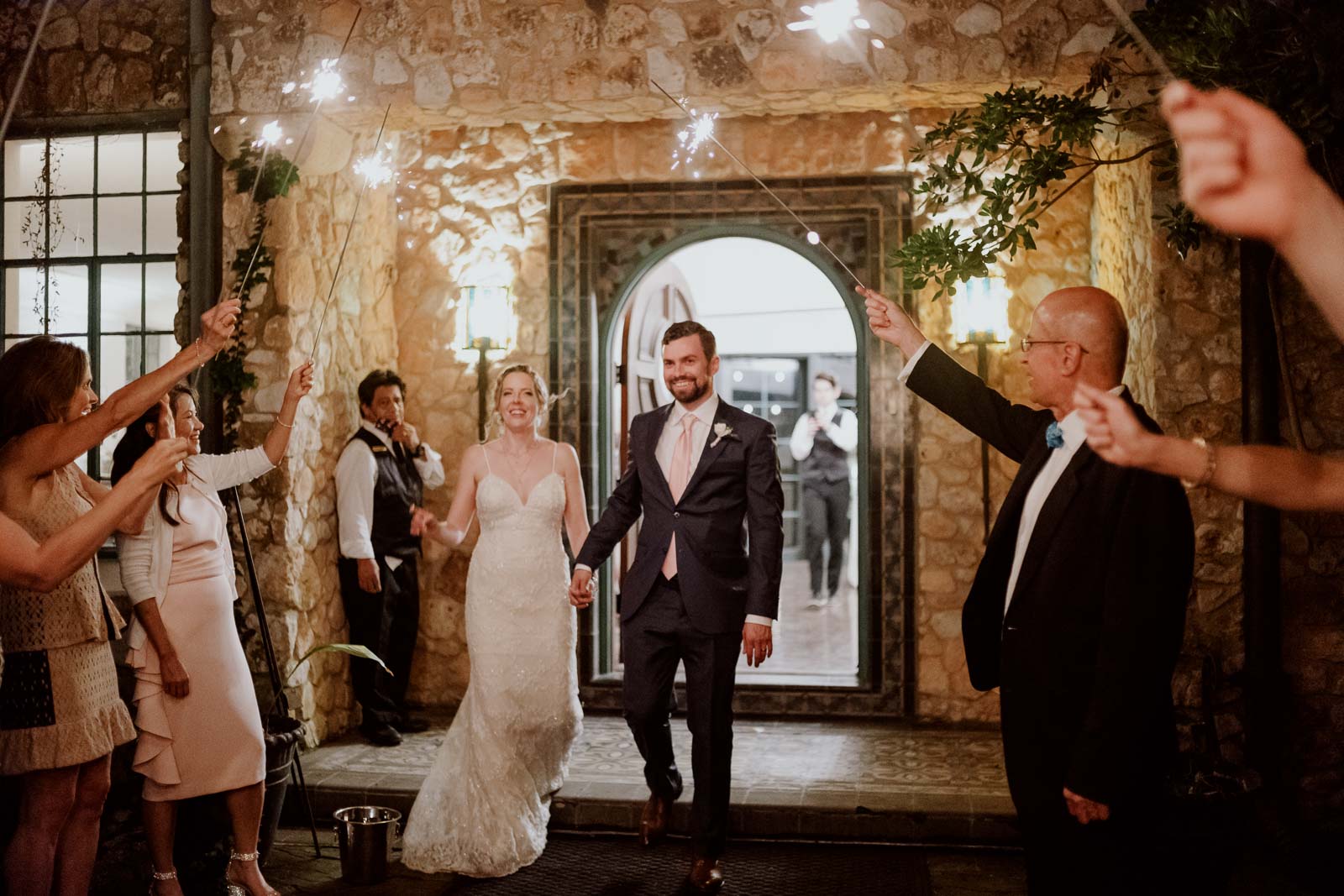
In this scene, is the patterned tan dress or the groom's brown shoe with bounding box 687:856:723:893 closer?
the patterned tan dress

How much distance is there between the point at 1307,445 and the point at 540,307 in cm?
399

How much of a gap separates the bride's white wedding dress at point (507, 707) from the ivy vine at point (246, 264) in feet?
5.16

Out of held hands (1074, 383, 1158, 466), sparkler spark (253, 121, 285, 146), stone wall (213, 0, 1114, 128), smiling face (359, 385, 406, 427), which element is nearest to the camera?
held hands (1074, 383, 1158, 466)

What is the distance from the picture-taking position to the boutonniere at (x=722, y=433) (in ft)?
14.0

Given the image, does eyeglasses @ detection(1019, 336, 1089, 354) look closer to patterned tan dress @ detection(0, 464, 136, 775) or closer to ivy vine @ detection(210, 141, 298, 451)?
patterned tan dress @ detection(0, 464, 136, 775)

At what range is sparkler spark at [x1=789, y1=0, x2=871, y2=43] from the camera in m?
5.05

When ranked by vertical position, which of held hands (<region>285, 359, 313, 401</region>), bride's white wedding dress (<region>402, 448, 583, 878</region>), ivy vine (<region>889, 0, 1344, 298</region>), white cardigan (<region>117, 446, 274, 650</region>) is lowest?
bride's white wedding dress (<region>402, 448, 583, 878</region>)

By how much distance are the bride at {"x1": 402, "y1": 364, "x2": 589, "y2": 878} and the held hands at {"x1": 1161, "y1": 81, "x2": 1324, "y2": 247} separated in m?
3.69

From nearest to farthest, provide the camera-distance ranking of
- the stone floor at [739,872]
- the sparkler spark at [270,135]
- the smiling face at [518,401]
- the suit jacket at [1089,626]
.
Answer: the suit jacket at [1089,626]
the stone floor at [739,872]
the smiling face at [518,401]
the sparkler spark at [270,135]

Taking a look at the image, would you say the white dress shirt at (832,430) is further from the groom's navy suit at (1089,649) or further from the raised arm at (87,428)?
the raised arm at (87,428)

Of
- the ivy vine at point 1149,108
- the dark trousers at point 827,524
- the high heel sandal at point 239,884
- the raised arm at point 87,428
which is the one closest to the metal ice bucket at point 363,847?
the high heel sandal at point 239,884

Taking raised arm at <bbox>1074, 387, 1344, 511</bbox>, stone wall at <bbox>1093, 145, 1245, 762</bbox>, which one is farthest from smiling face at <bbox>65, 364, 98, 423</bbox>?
stone wall at <bbox>1093, 145, 1245, 762</bbox>

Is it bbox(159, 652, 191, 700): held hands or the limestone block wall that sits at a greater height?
the limestone block wall

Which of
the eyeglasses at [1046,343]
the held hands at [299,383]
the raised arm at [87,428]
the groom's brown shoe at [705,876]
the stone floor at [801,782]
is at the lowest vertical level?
the groom's brown shoe at [705,876]
